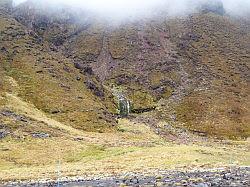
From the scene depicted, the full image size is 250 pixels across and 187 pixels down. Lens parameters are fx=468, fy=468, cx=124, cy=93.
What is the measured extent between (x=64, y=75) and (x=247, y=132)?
238 feet

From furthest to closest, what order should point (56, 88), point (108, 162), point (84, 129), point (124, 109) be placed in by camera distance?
1. point (124, 109)
2. point (56, 88)
3. point (84, 129)
4. point (108, 162)

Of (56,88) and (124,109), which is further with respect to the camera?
(124,109)

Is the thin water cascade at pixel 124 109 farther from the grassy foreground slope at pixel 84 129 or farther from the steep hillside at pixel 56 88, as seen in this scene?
the steep hillside at pixel 56 88


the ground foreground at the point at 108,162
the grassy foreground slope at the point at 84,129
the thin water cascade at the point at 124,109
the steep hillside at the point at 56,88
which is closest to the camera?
the ground foreground at the point at 108,162

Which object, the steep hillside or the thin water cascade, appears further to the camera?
the thin water cascade

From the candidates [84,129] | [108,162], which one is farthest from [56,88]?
[108,162]

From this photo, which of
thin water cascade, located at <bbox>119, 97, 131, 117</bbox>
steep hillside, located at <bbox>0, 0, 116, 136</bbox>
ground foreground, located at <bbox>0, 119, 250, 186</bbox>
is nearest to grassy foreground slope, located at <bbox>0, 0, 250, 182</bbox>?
steep hillside, located at <bbox>0, 0, 116, 136</bbox>

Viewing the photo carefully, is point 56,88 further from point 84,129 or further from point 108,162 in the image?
point 108,162

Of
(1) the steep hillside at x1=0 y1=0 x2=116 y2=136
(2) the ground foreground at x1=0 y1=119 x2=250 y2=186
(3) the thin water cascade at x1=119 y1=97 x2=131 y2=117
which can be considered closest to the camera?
(2) the ground foreground at x1=0 y1=119 x2=250 y2=186

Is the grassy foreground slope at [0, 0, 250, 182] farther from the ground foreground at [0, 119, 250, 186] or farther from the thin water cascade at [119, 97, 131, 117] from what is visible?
the thin water cascade at [119, 97, 131, 117]

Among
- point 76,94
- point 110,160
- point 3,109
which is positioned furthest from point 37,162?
point 76,94

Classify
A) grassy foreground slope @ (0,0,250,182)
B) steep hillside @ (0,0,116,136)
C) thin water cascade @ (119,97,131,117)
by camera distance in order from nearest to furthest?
1. grassy foreground slope @ (0,0,250,182)
2. steep hillside @ (0,0,116,136)
3. thin water cascade @ (119,97,131,117)

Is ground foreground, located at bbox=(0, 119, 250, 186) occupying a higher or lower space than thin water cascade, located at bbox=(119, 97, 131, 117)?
lower

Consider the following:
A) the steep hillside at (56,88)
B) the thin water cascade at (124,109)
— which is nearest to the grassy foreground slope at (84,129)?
the steep hillside at (56,88)
